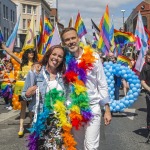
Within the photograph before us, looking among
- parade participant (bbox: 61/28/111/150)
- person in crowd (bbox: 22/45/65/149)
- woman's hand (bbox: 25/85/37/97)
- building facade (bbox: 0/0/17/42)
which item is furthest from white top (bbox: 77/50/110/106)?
building facade (bbox: 0/0/17/42)

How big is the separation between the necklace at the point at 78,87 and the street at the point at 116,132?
27.7 inches

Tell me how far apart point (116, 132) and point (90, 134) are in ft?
11.7

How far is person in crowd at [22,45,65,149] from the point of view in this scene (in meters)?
3.96

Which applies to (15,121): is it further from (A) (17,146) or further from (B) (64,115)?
(B) (64,115)

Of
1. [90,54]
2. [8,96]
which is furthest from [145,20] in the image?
Answer: [90,54]

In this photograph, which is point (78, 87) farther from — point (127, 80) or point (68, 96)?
point (127, 80)

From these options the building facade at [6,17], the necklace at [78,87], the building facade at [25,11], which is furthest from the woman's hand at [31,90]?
the building facade at [25,11]

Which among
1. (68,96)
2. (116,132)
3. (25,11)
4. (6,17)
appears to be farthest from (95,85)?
(25,11)

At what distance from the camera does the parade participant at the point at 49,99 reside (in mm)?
3949

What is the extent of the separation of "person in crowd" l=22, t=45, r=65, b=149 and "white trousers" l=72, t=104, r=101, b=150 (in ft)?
0.76

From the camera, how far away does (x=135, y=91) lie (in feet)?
32.0

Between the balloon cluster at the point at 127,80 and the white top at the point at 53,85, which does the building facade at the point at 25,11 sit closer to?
the balloon cluster at the point at 127,80

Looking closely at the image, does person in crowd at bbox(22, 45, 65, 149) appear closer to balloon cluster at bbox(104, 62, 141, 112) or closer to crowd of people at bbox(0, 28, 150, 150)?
crowd of people at bbox(0, 28, 150, 150)

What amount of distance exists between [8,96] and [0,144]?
500 centimetres
